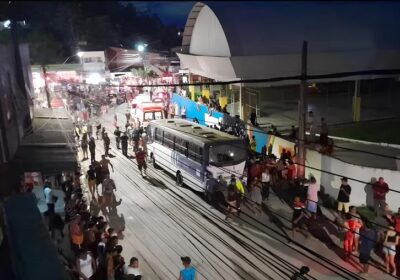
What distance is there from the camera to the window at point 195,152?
16125mm

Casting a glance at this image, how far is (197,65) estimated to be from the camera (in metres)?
28.8

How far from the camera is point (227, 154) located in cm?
1623

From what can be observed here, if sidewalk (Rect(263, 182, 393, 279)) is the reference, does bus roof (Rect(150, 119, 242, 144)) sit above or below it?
above

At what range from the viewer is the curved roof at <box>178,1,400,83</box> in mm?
24641

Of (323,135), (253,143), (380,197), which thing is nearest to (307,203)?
(380,197)

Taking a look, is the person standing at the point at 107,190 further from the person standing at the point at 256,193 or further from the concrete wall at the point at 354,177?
the concrete wall at the point at 354,177

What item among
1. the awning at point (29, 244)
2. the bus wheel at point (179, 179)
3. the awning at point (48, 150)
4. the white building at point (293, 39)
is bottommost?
the bus wheel at point (179, 179)

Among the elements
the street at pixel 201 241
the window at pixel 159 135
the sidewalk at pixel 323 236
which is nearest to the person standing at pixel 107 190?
the street at pixel 201 241

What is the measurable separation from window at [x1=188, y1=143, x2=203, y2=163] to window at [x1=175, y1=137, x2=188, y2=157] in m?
0.38

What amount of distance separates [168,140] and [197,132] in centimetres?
198

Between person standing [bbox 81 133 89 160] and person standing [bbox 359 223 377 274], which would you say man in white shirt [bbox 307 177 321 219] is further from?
person standing [bbox 81 133 89 160]

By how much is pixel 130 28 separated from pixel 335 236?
87059 mm

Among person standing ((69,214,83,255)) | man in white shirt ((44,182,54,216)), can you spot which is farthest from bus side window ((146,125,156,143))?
person standing ((69,214,83,255))

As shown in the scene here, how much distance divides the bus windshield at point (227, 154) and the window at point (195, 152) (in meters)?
0.44
